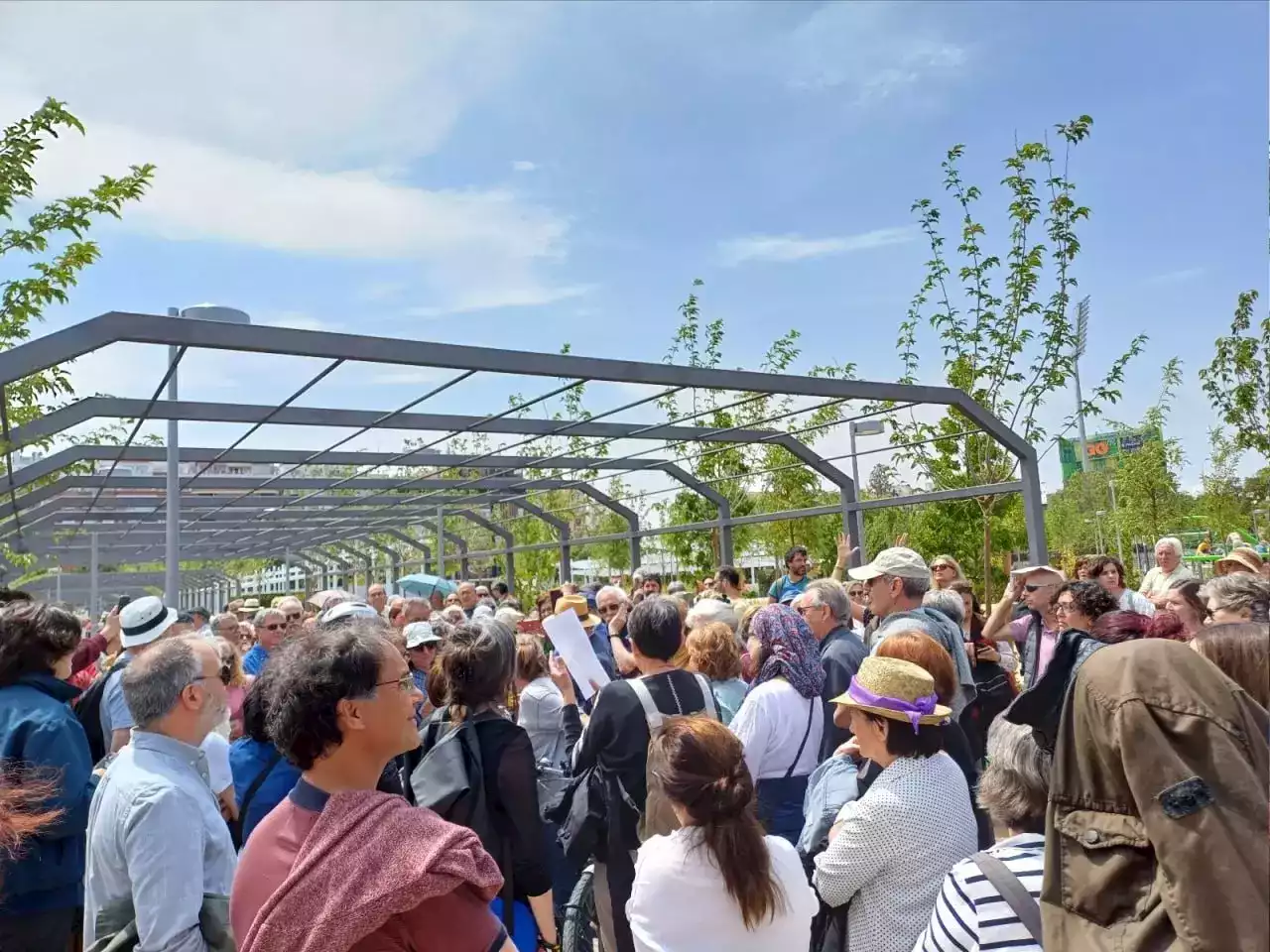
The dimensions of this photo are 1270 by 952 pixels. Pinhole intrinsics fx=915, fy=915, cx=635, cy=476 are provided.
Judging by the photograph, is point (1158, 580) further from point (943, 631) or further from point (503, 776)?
point (503, 776)

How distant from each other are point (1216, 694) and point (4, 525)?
16414mm

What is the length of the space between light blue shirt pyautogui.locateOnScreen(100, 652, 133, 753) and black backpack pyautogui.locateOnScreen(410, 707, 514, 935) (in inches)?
72.7

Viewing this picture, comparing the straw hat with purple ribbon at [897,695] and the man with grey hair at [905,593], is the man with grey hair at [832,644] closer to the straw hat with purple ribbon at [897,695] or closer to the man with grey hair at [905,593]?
the man with grey hair at [905,593]

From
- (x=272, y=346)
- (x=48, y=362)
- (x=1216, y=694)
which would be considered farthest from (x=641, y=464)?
(x=1216, y=694)

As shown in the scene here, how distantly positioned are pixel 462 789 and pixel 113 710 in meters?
2.26

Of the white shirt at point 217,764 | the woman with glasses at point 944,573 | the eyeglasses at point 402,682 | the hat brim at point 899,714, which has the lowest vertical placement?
the white shirt at point 217,764

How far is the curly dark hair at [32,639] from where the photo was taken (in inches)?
148

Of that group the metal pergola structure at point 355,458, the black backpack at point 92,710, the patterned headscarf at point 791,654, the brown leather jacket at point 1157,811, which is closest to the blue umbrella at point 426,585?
the metal pergola structure at point 355,458

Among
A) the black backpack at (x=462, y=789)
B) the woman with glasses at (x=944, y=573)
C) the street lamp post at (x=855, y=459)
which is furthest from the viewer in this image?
the street lamp post at (x=855, y=459)

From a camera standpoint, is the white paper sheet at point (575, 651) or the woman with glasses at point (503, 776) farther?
the white paper sheet at point (575, 651)

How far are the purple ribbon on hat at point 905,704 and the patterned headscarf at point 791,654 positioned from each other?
1266mm

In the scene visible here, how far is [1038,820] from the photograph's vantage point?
81.7 inches

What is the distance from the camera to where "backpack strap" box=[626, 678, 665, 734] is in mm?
3875

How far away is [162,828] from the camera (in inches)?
99.3
